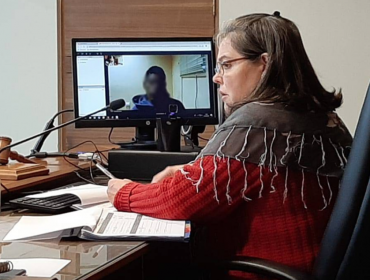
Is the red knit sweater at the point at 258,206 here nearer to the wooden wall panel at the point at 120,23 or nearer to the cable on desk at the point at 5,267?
the cable on desk at the point at 5,267

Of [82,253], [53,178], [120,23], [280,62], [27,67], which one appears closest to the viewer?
[82,253]

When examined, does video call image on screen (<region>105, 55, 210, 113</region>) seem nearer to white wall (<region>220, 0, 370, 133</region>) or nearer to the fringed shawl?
the fringed shawl

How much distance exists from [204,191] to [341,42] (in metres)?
2.21

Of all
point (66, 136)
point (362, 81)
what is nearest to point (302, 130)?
point (362, 81)

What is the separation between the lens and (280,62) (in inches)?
51.0

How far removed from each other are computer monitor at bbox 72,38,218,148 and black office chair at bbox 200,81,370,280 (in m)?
1.10

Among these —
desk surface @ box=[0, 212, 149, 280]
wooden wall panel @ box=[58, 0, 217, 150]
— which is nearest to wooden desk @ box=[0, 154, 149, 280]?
desk surface @ box=[0, 212, 149, 280]

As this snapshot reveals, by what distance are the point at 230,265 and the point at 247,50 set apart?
521 mm

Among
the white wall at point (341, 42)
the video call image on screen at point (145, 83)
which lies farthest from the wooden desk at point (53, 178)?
the white wall at point (341, 42)

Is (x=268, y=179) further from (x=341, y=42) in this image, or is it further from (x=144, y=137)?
(x=341, y=42)

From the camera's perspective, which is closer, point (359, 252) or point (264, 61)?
point (359, 252)

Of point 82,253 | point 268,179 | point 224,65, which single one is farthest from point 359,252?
point 224,65

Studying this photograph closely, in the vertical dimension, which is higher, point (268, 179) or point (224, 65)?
point (224, 65)

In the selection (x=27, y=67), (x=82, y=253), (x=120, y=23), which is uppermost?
(x=120, y=23)
